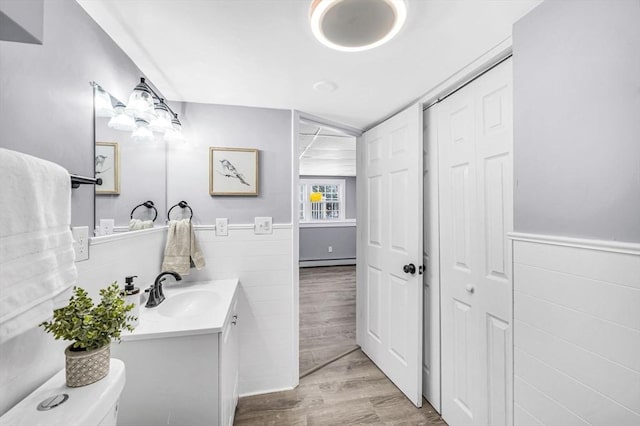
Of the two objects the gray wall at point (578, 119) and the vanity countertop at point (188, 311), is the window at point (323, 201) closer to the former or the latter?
the vanity countertop at point (188, 311)

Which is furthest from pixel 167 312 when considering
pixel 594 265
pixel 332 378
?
pixel 594 265

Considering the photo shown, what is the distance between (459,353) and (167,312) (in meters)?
1.67

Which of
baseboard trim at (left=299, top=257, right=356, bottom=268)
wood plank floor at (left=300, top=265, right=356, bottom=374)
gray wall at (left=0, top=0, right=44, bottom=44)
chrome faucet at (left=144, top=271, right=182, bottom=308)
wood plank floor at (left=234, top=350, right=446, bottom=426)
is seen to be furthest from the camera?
baseboard trim at (left=299, top=257, right=356, bottom=268)

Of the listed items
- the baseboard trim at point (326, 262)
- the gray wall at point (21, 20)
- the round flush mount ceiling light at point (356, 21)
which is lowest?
the baseboard trim at point (326, 262)

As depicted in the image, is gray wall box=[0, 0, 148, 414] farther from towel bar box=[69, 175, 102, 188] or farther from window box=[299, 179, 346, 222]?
window box=[299, 179, 346, 222]

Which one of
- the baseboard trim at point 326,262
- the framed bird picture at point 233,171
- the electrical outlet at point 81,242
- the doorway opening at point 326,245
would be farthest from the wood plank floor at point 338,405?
the baseboard trim at point 326,262

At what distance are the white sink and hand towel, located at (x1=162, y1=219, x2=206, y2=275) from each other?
0.59 ft

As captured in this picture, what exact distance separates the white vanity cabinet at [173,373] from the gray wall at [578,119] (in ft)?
4.57

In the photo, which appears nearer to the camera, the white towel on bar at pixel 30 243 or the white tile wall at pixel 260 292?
the white towel on bar at pixel 30 243

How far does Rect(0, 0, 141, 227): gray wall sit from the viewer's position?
73cm

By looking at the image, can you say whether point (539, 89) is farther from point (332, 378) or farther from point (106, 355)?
point (332, 378)

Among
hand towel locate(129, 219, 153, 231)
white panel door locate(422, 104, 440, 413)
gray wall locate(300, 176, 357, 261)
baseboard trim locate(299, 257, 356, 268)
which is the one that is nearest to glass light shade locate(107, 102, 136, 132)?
hand towel locate(129, 219, 153, 231)

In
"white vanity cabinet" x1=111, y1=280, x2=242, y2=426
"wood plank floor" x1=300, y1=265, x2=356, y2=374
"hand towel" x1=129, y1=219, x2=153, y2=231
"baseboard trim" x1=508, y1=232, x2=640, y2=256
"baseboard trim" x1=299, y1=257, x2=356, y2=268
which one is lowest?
"wood plank floor" x1=300, y1=265, x2=356, y2=374

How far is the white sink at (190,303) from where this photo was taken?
60.6 inches
